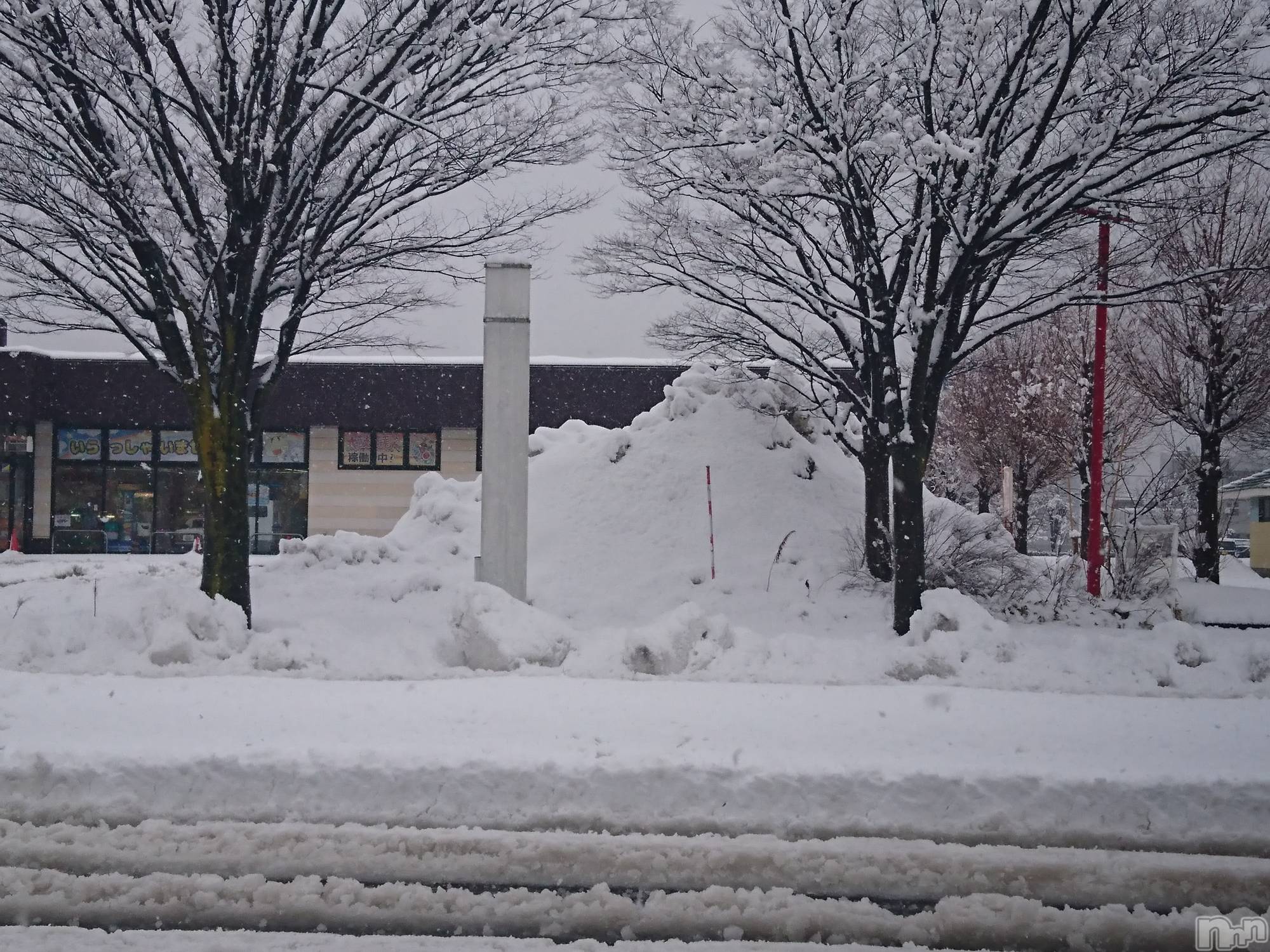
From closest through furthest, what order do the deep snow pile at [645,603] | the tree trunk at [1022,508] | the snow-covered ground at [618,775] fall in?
the snow-covered ground at [618,775]
the deep snow pile at [645,603]
the tree trunk at [1022,508]

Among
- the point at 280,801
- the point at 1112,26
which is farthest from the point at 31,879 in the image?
the point at 1112,26

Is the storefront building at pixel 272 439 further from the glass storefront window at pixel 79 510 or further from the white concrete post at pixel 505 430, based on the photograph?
the white concrete post at pixel 505 430

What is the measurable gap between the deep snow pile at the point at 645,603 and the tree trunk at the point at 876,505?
378 millimetres

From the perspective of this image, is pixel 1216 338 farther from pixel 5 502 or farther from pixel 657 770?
pixel 5 502

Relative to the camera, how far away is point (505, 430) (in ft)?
34.4

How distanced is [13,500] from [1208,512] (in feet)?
95.3

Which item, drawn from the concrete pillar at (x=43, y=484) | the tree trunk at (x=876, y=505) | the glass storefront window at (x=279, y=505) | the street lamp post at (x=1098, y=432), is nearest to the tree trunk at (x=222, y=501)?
the tree trunk at (x=876, y=505)

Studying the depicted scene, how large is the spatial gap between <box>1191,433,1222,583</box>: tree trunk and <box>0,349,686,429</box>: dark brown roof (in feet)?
41.9

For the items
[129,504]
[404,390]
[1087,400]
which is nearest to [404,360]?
[404,390]

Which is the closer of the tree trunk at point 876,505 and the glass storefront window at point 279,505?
the tree trunk at point 876,505

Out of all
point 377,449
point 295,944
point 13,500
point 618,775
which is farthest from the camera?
point 377,449

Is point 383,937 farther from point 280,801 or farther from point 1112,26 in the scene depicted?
point 1112,26

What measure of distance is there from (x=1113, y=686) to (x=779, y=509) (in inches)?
224

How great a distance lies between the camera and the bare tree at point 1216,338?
15625 mm
